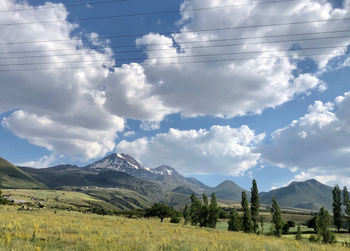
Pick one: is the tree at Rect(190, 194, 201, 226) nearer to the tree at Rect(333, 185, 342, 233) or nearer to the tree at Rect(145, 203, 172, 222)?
the tree at Rect(145, 203, 172, 222)

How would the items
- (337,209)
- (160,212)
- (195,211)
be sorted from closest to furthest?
1. (195,211)
2. (160,212)
3. (337,209)

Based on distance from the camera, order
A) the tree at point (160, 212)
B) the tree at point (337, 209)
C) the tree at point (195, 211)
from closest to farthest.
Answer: the tree at point (195, 211) < the tree at point (160, 212) < the tree at point (337, 209)

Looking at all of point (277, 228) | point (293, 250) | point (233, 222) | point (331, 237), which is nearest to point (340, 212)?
point (277, 228)

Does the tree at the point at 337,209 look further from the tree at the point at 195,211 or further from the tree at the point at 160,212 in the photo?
the tree at the point at 160,212

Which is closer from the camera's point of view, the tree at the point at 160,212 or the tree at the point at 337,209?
the tree at the point at 160,212

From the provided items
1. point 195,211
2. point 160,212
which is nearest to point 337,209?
point 195,211

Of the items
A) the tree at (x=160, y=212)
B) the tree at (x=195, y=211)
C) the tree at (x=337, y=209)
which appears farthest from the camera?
the tree at (x=337, y=209)

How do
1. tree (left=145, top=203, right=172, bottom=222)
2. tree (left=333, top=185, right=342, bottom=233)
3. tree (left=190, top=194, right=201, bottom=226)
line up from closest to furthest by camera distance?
tree (left=190, top=194, right=201, bottom=226), tree (left=145, top=203, right=172, bottom=222), tree (left=333, top=185, right=342, bottom=233)

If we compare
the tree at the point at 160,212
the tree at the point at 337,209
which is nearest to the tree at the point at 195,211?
the tree at the point at 160,212

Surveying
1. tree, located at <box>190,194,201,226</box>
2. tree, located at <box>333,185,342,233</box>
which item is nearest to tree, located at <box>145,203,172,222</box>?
tree, located at <box>190,194,201,226</box>

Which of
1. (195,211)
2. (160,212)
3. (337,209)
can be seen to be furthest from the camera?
(337,209)

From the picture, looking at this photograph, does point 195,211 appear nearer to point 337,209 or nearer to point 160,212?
point 160,212

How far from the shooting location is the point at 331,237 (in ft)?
195

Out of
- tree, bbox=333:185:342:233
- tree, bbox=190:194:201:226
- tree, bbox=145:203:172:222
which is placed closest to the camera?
tree, bbox=190:194:201:226
